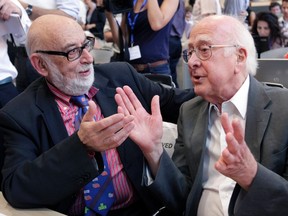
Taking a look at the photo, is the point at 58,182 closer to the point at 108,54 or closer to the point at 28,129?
the point at 28,129

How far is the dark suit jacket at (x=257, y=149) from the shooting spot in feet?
3.83

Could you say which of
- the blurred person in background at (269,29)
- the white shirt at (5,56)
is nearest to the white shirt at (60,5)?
the white shirt at (5,56)

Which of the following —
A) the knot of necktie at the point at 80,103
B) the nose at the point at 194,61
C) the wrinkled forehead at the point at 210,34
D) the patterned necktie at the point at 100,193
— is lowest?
the patterned necktie at the point at 100,193

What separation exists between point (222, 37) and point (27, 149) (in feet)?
2.86

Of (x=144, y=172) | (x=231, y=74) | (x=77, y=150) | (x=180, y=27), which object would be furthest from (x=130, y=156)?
(x=180, y=27)

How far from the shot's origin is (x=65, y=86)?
1.67 m

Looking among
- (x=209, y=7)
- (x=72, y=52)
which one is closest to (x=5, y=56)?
(x=72, y=52)

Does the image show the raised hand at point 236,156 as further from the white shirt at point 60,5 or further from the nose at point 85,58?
the white shirt at point 60,5

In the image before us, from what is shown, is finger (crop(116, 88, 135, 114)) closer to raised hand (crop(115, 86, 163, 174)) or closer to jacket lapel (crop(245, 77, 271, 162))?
raised hand (crop(115, 86, 163, 174))

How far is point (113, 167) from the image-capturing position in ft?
5.43

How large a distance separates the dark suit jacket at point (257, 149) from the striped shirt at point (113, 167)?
24cm

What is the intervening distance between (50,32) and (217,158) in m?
0.86

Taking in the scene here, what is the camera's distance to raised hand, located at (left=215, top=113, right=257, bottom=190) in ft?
3.40

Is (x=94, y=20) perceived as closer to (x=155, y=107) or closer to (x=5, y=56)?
(x=5, y=56)
